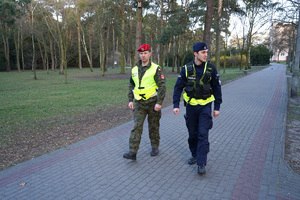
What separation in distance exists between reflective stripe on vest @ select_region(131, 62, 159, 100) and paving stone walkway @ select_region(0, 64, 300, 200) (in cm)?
128

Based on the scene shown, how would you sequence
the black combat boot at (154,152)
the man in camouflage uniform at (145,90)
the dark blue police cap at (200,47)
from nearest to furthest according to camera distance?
the dark blue police cap at (200,47), the man in camouflage uniform at (145,90), the black combat boot at (154,152)

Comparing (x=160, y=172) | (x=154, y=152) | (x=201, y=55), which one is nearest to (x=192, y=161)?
(x=160, y=172)

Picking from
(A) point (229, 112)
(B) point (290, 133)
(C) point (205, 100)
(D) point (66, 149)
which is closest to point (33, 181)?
(D) point (66, 149)

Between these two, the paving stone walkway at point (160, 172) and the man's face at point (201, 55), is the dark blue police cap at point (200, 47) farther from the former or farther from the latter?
the paving stone walkway at point (160, 172)

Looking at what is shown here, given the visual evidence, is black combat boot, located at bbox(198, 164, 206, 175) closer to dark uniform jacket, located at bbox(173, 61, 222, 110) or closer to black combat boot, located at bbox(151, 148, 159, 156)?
dark uniform jacket, located at bbox(173, 61, 222, 110)

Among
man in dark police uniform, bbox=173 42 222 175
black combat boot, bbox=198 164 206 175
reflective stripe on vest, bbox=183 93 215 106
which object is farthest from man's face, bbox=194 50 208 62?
black combat boot, bbox=198 164 206 175

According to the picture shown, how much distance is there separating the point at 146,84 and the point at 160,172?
1.56 meters

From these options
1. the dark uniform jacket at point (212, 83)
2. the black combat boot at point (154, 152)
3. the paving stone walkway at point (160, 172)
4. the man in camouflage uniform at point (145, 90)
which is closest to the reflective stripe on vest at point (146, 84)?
the man in camouflage uniform at point (145, 90)

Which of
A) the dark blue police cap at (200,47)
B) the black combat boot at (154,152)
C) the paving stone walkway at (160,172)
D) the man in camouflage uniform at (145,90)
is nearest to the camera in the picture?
the paving stone walkway at (160,172)

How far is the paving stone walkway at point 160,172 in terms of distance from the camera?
344cm

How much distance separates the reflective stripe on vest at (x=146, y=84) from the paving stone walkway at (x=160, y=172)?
1278 mm

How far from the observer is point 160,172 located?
411cm

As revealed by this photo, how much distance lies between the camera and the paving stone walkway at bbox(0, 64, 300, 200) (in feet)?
11.3

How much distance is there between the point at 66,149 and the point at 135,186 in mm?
2293
